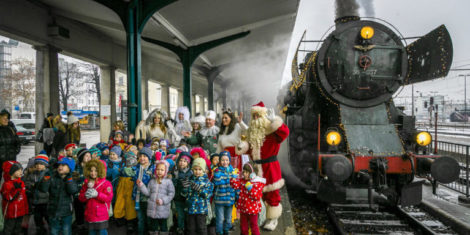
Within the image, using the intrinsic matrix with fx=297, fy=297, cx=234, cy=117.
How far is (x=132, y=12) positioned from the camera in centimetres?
710

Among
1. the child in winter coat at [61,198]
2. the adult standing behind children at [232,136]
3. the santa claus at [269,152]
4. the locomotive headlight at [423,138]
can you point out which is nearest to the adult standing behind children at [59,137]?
the child in winter coat at [61,198]

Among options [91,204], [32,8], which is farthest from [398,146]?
[32,8]

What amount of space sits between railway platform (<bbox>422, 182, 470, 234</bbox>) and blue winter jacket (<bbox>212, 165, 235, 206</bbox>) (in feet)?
11.8

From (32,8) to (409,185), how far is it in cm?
1001

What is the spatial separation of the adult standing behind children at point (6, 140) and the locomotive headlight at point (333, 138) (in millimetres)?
5576

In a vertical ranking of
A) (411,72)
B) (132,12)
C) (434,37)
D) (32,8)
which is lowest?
(411,72)

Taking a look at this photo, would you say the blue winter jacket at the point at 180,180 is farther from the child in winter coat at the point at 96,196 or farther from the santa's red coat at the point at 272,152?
the santa's red coat at the point at 272,152

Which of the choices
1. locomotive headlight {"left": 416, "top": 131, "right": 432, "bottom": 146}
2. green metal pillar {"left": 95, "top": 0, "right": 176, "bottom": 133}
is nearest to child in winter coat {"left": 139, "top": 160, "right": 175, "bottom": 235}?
locomotive headlight {"left": 416, "top": 131, "right": 432, "bottom": 146}

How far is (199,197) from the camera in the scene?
3.46 meters

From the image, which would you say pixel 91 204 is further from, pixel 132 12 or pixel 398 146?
pixel 132 12

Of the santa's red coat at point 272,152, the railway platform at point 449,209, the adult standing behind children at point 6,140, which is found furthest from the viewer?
the adult standing behind children at point 6,140

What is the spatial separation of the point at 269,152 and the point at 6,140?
4759 millimetres

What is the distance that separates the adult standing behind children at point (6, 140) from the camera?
5.28 metres

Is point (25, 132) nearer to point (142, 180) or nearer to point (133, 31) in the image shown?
point (133, 31)
